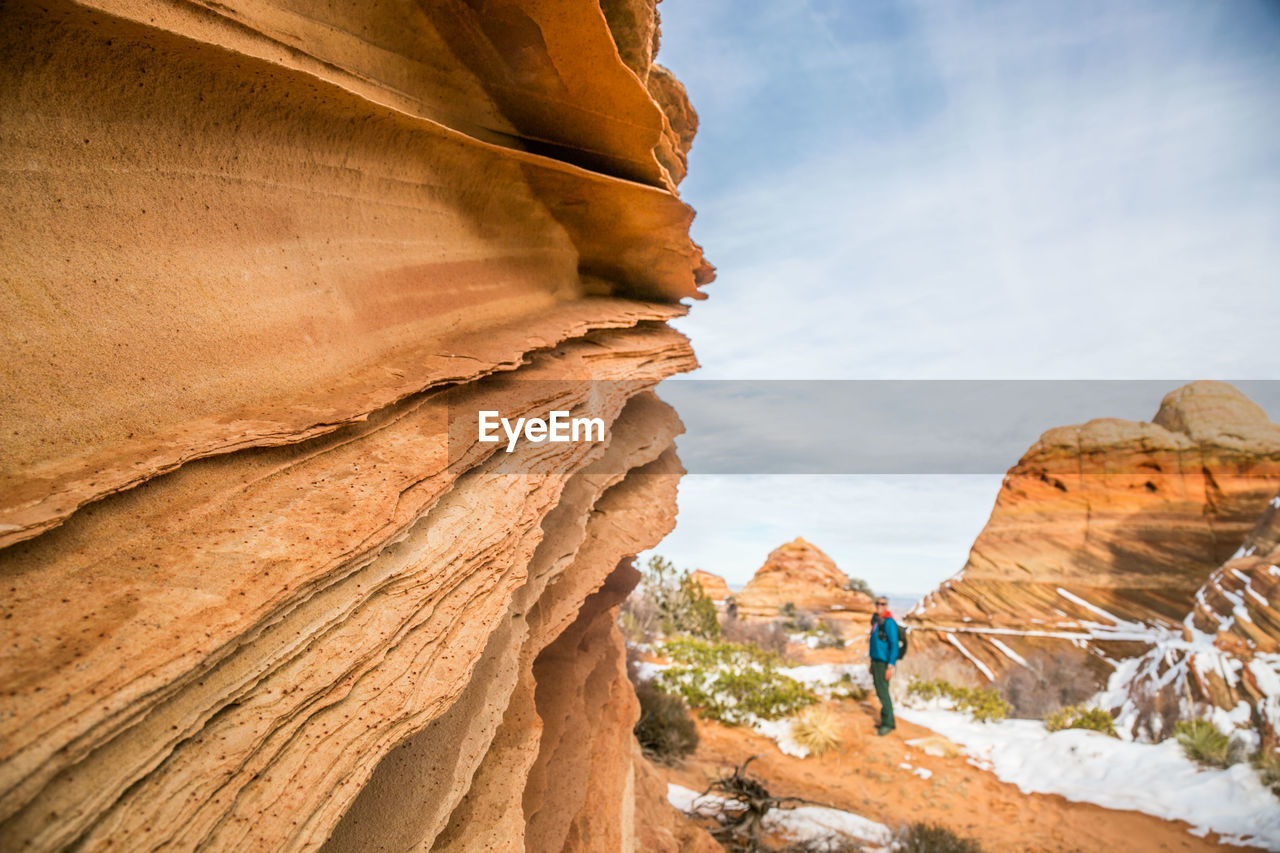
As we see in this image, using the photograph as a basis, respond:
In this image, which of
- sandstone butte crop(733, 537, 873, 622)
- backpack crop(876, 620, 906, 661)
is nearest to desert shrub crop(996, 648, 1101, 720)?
backpack crop(876, 620, 906, 661)

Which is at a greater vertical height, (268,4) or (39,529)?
(268,4)

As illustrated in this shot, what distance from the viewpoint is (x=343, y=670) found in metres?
1.61

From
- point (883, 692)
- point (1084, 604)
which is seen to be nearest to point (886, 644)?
point (883, 692)

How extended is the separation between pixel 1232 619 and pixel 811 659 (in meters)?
8.90

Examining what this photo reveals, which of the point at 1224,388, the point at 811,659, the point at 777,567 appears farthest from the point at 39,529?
the point at 777,567

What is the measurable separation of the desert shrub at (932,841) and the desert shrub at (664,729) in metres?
3.10

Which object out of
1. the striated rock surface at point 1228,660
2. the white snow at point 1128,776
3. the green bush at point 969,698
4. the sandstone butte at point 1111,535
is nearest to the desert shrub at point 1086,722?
the white snow at point 1128,776

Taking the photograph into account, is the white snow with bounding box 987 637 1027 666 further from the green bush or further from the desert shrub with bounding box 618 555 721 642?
the desert shrub with bounding box 618 555 721 642

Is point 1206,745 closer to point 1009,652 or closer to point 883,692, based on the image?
point 883,692

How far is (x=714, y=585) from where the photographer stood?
2786 centimetres

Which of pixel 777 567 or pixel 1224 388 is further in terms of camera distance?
pixel 777 567

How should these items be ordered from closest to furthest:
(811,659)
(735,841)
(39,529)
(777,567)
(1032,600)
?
1. (39,529)
2. (735,841)
3. (1032,600)
4. (811,659)
5. (777,567)

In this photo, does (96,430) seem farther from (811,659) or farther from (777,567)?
(777,567)

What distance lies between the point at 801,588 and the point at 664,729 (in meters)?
18.3
